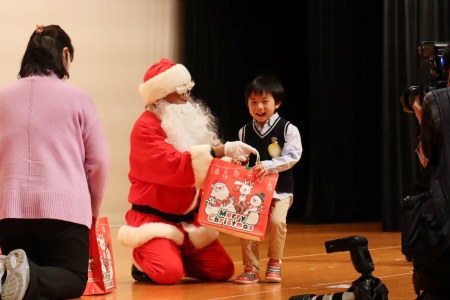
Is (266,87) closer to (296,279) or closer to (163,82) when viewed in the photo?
(163,82)

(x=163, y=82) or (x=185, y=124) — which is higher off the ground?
(x=163, y=82)

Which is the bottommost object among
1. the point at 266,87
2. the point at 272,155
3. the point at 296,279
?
the point at 296,279

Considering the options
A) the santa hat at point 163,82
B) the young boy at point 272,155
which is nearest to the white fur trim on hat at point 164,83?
the santa hat at point 163,82

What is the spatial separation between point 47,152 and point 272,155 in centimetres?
113

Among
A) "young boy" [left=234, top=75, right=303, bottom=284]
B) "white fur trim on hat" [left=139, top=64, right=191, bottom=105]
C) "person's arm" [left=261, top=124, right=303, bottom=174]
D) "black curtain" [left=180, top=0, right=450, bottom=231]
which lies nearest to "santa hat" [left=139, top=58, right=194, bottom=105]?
"white fur trim on hat" [left=139, top=64, right=191, bottom=105]

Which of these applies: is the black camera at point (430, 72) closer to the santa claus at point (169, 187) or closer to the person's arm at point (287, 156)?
the person's arm at point (287, 156)

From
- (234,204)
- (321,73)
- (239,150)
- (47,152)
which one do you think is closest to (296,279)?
(234,204)

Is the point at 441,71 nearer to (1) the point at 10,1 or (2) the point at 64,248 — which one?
(2) the point at 64,248

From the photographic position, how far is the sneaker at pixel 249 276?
3.70m

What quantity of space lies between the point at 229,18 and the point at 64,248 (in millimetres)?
5073

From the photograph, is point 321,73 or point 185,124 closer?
point 185,124

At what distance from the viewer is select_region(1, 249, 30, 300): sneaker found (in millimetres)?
2793

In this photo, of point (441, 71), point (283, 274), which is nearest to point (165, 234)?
point (283, 274)

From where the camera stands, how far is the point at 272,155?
12.4ft
